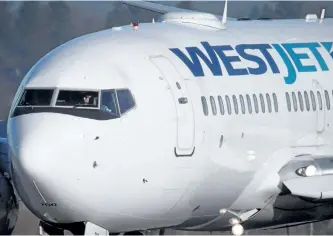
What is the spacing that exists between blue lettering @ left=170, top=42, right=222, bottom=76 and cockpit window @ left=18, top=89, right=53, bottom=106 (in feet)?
10.1

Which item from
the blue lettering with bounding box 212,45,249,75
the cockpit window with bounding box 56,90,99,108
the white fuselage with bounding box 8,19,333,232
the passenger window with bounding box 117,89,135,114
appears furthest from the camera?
the blue lettering with bounding box 212,45,249,75

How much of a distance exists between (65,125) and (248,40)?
243 inches

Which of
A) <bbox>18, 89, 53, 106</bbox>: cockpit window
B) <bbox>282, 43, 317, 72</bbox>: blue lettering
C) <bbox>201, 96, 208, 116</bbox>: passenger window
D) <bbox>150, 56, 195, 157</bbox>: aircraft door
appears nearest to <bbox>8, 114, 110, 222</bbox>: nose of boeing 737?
<bbox>18, 89, 53, 106</bbox>: cockpit window

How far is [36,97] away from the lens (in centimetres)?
3722

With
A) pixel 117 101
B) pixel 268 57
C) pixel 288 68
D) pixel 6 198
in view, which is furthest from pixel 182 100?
pixel 6 198

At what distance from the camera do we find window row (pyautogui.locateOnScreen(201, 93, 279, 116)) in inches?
1544

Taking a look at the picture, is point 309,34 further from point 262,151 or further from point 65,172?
point 65,172

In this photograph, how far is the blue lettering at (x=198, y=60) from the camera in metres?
39.1

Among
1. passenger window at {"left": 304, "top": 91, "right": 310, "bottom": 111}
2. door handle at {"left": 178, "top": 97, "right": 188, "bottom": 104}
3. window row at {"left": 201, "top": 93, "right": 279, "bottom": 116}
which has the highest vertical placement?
passenger window at {"left": 304, "top": 91, "right": 310, "bottom": 111}

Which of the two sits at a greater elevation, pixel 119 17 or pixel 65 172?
pixel 119 17

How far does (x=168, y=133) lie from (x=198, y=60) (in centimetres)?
221

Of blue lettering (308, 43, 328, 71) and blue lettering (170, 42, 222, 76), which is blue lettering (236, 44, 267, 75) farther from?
blue lettering (308, 43, 328, 71)

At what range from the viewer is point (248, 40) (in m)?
41.2

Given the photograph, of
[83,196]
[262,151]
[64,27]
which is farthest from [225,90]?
[64,27]
